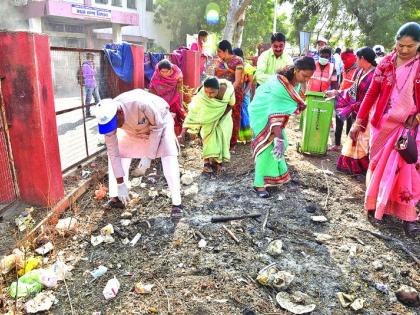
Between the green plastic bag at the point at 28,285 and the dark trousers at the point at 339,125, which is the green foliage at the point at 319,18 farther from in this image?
the green plastic bag at the point at 28,285

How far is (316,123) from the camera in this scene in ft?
18.7

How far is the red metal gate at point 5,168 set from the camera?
134 inches

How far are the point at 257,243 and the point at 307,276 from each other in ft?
1.81

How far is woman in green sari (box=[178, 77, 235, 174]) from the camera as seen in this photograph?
15.7ft

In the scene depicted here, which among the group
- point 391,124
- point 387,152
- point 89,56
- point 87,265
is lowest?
point 87,265

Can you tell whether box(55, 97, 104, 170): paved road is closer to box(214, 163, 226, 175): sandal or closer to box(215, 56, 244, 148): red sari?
box(214, 163, 226, 175): sandal

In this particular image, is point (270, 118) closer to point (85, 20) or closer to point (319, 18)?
point (85, 20)

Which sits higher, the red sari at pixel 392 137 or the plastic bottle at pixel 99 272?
the red sari at pixel 392 137

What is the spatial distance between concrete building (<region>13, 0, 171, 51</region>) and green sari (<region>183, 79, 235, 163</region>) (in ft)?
44.7

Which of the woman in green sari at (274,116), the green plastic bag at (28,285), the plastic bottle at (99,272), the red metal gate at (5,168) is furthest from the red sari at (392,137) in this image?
the red metal gate at (5,168)

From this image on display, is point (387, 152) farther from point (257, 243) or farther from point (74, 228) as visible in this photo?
point (74, 228)

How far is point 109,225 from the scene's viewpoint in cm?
343

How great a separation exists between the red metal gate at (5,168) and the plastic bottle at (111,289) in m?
1.59

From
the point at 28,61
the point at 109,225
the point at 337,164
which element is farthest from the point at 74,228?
the point at 337,164
